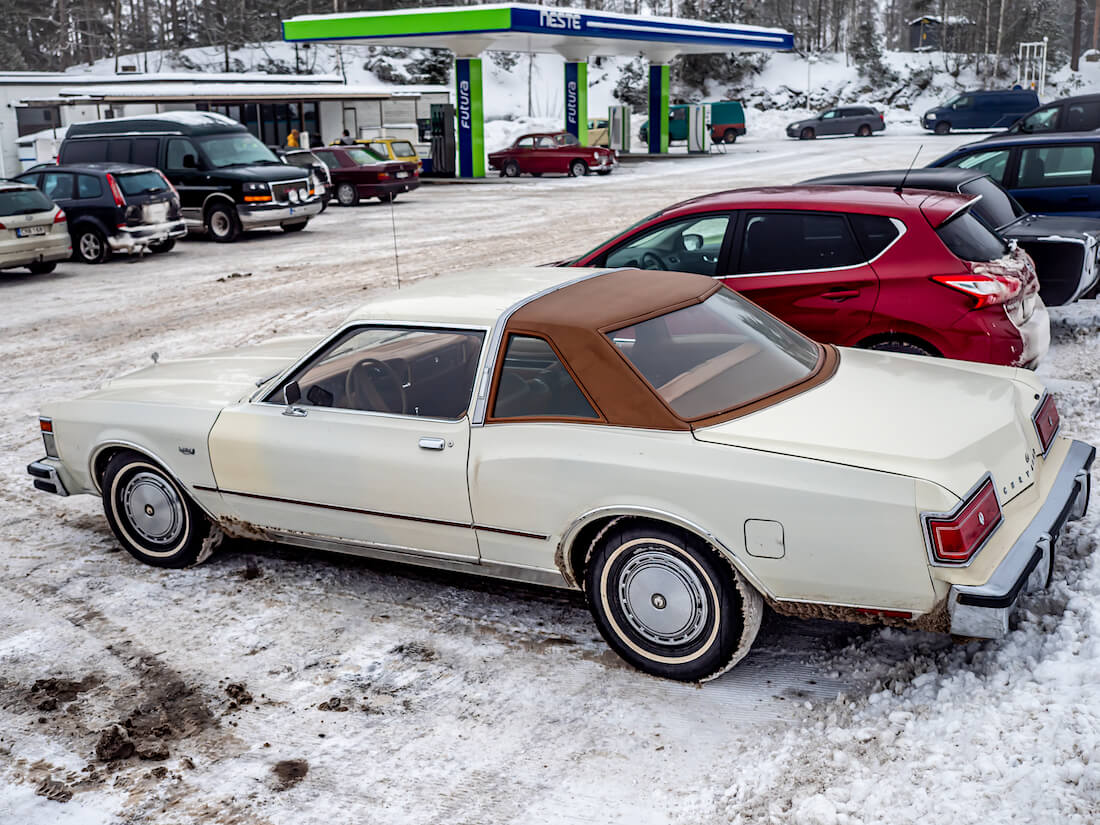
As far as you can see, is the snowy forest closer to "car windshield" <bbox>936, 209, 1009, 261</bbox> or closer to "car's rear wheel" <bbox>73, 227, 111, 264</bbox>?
"car's rear wheel" <bbox>73, 227, 111, 264</bbox>

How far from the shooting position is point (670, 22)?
40312mm

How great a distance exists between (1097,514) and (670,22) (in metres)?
37.9

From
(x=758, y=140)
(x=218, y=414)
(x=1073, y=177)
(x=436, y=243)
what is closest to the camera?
(x=218, y=414)

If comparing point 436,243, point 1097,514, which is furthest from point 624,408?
point 436,243

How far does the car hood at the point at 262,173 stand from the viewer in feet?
65.4

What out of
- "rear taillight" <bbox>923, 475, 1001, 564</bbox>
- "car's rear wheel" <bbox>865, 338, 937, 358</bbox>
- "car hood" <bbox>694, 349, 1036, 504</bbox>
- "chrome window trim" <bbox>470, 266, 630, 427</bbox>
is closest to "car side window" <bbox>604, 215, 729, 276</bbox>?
"car's rear wheel" <bbox>865, 338, 937, 358</bbox>

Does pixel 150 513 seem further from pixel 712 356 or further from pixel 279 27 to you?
pixel 279 27

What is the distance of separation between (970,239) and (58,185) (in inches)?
612

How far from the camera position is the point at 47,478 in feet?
19.0

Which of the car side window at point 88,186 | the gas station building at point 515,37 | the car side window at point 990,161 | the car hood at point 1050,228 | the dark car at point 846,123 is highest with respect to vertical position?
the gas station building at point 515,37

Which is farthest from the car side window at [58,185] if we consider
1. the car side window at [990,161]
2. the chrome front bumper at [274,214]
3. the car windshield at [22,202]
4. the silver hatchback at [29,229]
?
the car side window at [990,161]

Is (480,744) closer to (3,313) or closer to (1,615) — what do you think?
(1,615)

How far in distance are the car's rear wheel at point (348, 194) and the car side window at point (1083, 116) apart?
15.7 m

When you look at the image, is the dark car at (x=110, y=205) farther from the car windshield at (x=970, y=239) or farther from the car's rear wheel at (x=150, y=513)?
the car windshield at (x=970, y=239)
